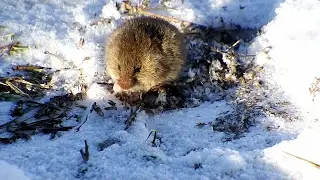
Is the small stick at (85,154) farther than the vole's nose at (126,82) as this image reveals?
No

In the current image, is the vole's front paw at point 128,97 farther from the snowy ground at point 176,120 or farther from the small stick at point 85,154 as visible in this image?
the small stick at point 85,154

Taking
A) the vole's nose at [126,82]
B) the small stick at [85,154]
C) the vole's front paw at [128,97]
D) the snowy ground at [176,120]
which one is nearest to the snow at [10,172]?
the snowy ground at [176,120]

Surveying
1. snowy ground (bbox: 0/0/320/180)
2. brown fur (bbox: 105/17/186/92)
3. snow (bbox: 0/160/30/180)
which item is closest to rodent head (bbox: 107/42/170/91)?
brown fur (bbox: 105/17/186/92)

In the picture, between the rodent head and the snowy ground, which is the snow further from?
the rodent head

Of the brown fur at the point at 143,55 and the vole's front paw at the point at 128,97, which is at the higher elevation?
the brown fur at the point at 143,55

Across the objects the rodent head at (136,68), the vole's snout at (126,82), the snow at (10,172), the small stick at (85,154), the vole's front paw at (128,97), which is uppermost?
the rodent head at (136,68)

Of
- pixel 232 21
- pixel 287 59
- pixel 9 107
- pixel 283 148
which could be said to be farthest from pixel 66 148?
pixel 232 21

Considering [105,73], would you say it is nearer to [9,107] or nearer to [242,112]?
[9,107]

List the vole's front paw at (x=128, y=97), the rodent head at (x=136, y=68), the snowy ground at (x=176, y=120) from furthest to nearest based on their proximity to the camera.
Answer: the rodent head at (x=136, y=68) → the vole's front paw at (x=128, y=97) → the snowy ground at (x=176, y=120)
